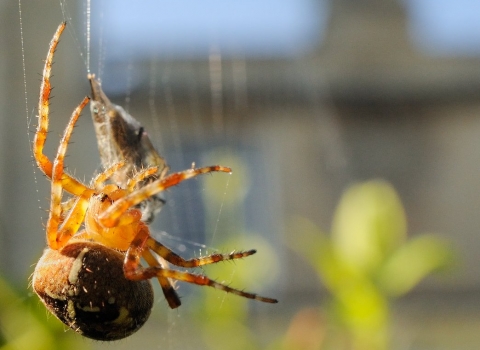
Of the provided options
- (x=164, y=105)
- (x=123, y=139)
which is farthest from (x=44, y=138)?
(x=164, y=105)

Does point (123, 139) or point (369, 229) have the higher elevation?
point (123, 139)

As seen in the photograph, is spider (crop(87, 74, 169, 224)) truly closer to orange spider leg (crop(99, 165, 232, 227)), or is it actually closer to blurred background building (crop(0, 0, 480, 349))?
orange spider leg (crop(99, 165, 232, 227))

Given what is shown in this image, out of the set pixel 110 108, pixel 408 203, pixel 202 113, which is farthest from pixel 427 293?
pixel 110 108

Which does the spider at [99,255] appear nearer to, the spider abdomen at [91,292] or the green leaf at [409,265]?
the spider abdomen at [91,292]

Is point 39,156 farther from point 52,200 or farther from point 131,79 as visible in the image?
point 131,79

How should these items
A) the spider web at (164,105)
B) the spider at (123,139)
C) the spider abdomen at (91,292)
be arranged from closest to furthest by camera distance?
the spider abdomen at (91,292)
the spider at (123,139)
the spider web at (164,105)

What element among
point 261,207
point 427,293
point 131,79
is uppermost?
point 131,79

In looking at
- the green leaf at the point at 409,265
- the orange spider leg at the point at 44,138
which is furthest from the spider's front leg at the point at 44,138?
the green leaf at the point at 409,265

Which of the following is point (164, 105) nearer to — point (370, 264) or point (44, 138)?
point (370, 264)
